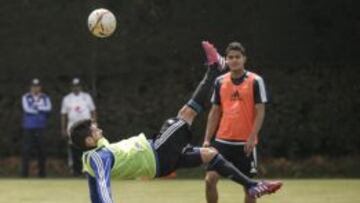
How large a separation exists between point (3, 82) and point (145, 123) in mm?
3241

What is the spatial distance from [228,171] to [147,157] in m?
0.82

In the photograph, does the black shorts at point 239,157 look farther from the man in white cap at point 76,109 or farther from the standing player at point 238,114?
the man in white cap at point 76,109

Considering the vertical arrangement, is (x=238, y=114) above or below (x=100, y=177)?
above

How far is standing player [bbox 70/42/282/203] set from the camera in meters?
8.33

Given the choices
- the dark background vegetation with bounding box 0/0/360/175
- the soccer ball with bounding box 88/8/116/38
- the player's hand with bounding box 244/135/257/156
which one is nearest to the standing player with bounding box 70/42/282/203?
the player's hand with bounding box 244/135/257/156

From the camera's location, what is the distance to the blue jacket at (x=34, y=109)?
63.3ft

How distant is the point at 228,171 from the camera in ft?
29.7

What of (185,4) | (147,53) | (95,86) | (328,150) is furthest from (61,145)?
(328,150)

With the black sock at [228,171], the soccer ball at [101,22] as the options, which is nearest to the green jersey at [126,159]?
the black sock at [228,171]

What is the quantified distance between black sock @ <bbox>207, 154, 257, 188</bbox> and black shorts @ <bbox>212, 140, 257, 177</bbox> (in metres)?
0.79

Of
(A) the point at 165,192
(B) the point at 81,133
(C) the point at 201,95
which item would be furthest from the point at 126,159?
(A) the point at 165,192

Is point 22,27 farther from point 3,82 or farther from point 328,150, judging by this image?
point 328,150

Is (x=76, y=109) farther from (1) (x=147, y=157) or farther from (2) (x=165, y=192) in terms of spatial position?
(1) (x=147, y=157)

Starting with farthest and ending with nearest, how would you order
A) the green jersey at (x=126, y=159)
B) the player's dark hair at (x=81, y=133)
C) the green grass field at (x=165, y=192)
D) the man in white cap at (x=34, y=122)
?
1. the man in white cap at (x=34, y=122)
2. the green grass field at (x=165, y=192)
3. the player's dark hair at (x=81, y=133)
4. the green jersey at (x=126, y=159)
